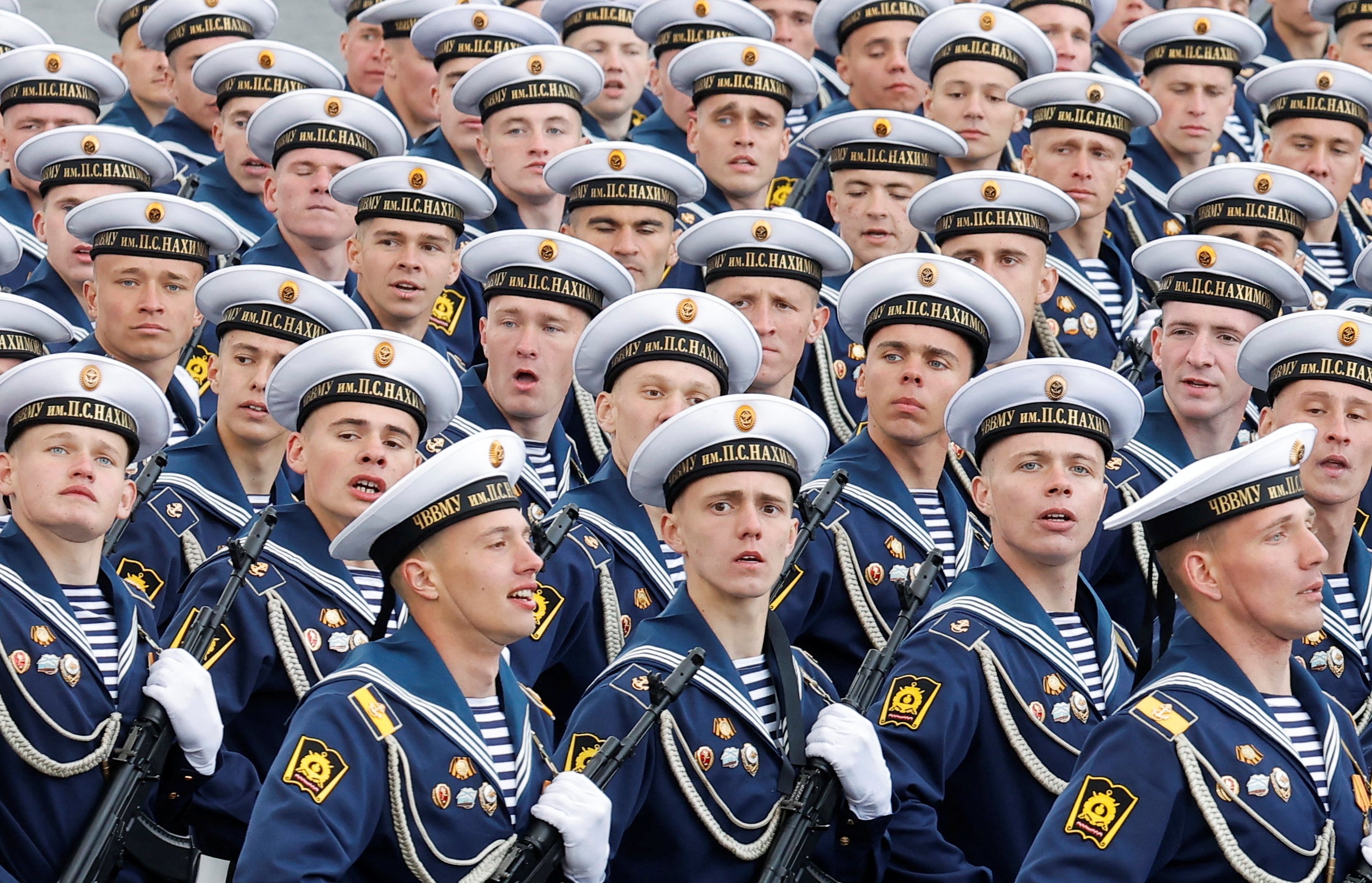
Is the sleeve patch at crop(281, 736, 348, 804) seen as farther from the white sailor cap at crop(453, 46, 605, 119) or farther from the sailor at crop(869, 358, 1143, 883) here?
the white sailor cap at crop(453, 46, 605, 119)

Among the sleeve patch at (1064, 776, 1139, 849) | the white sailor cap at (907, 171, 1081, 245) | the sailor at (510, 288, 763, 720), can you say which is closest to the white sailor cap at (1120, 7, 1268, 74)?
the white sailor cap at (907, 171, 1081, 245)

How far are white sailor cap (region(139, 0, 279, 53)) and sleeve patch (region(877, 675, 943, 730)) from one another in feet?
20.0

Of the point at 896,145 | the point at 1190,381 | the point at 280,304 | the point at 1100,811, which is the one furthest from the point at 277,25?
the point at 1100,811

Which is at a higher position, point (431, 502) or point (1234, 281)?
point (1234, 281)

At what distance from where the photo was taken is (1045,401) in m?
8.16

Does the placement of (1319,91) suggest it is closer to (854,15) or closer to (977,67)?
(977,67)

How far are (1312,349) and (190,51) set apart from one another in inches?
232

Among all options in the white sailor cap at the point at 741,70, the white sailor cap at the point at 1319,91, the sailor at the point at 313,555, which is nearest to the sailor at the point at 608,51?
the white sailor cap at the point at 741,70

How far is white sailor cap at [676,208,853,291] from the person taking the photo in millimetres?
10062

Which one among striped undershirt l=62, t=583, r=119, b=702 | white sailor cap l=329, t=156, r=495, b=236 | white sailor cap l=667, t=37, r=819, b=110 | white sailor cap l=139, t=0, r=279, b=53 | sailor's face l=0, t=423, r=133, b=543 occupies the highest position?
white sailor cap l=667, t=37, r=819, b=110

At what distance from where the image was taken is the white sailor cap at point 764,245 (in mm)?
10062

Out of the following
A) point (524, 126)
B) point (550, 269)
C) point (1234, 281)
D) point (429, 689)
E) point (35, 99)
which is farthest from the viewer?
point (35, 99)

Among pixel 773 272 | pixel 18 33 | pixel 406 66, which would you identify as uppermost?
pixel 406 66

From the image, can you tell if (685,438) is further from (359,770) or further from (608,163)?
(608,163)
